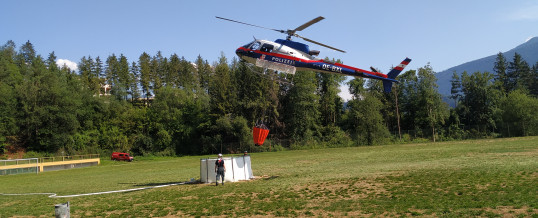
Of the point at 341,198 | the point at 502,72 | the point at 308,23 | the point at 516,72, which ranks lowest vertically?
the point at 341,198

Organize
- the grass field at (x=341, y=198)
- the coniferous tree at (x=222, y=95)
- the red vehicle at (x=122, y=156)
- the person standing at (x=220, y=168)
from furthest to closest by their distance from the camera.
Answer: the coniferous tree at (x=222, y=95) < the red vehicle at (x=122, y=156) < the person standing at (x=220, y=168) < the grass field at (x=341, y=198)

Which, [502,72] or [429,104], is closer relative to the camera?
[429,104]

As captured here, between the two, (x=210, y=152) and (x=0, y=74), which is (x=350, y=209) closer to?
(x=210, y=152)

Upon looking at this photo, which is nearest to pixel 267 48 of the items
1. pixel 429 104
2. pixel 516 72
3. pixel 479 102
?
pixel 429 104

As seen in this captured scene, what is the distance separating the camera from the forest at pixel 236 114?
236 ft

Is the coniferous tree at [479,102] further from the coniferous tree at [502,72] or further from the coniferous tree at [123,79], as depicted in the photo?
the coniferous tree at [123,79]

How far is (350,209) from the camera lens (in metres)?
13.2

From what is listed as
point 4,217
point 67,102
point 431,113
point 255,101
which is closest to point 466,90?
point 431,113

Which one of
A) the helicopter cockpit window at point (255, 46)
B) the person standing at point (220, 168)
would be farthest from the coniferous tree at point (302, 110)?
the person standing at point (220, 168)

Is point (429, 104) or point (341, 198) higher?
point (429, 104)

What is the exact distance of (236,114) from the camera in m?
77.9

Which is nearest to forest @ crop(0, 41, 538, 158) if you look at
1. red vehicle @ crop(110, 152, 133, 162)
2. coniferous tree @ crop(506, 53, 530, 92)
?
red vehicle @ crop(110, 152, 133, 162)

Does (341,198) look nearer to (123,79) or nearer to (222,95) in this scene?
(222,95)

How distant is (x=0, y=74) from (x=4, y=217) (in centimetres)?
7626
